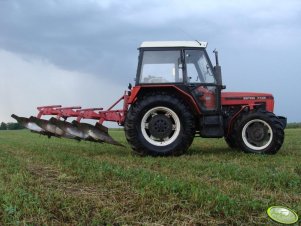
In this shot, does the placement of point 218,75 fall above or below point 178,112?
above

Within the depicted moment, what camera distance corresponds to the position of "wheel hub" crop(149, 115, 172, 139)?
9.16 meters

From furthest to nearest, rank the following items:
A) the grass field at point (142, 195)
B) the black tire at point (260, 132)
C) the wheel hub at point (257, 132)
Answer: the wheel hub at point (257, 132)
the black tire at point (260, 132)
the grass field at point (142, 195)

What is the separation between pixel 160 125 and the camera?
917 cm

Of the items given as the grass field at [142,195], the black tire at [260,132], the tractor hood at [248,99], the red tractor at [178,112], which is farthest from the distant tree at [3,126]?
the grass field at [142,195]

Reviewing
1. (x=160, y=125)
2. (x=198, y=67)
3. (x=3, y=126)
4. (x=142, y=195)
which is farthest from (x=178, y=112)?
(x=3, y=126)

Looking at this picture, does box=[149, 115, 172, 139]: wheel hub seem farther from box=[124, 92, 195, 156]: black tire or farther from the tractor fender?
the tractor fender

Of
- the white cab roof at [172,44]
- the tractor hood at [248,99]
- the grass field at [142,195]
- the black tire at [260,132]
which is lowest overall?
the grass field at [142,195]

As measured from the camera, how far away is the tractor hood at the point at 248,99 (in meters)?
10.1

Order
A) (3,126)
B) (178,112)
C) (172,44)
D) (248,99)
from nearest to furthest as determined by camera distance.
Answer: (178,112) < (172,44) < (248,99) < (3,126)

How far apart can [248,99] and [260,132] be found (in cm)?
96

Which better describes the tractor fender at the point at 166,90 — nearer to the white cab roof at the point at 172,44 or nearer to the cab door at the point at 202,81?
the cab door at the point at 202,81

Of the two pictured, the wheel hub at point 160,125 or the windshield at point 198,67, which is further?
the windshield at point 198,67

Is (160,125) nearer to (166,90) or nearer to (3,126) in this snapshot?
(166,90)

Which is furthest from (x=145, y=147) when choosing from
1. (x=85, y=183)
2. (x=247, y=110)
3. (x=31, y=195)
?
(x=31, y=195)
